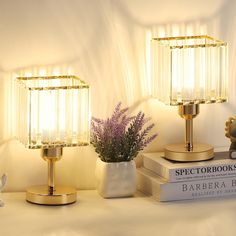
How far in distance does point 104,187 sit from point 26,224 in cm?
25

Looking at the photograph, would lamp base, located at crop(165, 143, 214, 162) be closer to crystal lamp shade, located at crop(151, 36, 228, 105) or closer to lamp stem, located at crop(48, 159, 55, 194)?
crystal lamp shade, located at crop(151, 36, 228, 105)

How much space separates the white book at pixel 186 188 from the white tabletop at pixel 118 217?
0.8 inches

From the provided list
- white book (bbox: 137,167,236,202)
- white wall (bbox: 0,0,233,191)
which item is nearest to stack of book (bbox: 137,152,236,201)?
white book (bbox: 137,167,236,202)

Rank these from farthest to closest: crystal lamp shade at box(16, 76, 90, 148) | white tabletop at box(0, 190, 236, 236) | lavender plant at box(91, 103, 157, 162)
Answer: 1. lavender plant at box(91, 103, 157, 162)
2. crystal lamp shade at box(16, 76, 90, 148)
3. white tabletop at box(0, 190, 236, 236)

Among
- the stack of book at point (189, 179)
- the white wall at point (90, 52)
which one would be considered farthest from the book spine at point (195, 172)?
the white wall at point (90, 52)

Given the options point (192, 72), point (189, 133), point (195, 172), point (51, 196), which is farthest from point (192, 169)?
point (51, 196)

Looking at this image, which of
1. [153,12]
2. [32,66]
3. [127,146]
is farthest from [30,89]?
[153,12]

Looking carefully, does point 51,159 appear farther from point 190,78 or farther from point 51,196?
point 190,78

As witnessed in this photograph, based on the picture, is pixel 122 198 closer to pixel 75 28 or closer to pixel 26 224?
pixel 26 224

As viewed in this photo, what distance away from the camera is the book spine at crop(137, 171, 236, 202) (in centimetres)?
182

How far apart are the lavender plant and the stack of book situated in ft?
0.23

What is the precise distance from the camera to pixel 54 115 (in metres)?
1.74

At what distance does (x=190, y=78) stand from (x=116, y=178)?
280mm

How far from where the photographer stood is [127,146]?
1.84 metres
